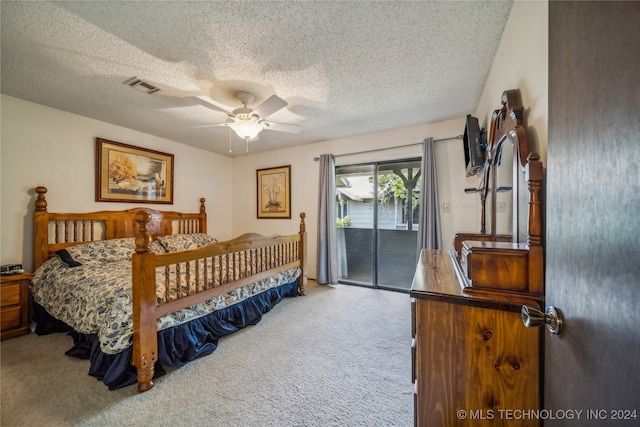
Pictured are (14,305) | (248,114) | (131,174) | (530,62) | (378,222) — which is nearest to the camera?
(530,62)

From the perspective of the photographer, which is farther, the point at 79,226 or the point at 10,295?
the point at 79,226

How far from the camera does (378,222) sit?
375 cm

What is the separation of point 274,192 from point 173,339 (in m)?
2.90

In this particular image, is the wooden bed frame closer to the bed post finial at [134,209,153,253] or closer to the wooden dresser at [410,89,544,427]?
the bed post finial at [134,209,153,253]

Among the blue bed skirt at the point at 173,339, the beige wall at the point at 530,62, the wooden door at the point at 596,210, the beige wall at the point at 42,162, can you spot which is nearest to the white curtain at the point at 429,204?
the beige wall at the point at 530,62

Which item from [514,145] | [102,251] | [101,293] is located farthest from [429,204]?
[102,251]

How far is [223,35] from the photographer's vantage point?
1561mm

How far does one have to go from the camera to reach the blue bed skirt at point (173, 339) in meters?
1.63

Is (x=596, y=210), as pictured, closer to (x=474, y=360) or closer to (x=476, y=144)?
(x=474, y=360)

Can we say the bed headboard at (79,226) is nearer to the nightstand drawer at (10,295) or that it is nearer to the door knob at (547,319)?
the nightstand drawer at (10,295)

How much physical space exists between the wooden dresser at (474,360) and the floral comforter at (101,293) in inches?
72.9

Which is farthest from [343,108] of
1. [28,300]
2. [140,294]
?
[28,300]

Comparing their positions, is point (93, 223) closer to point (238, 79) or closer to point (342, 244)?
point (238, 79)

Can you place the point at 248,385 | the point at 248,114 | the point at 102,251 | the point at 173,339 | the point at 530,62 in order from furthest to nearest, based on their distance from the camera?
the point at 102,251 → the point at 248,114 → the point at 173,339 → the point at 248,385 → the point at 530,62
